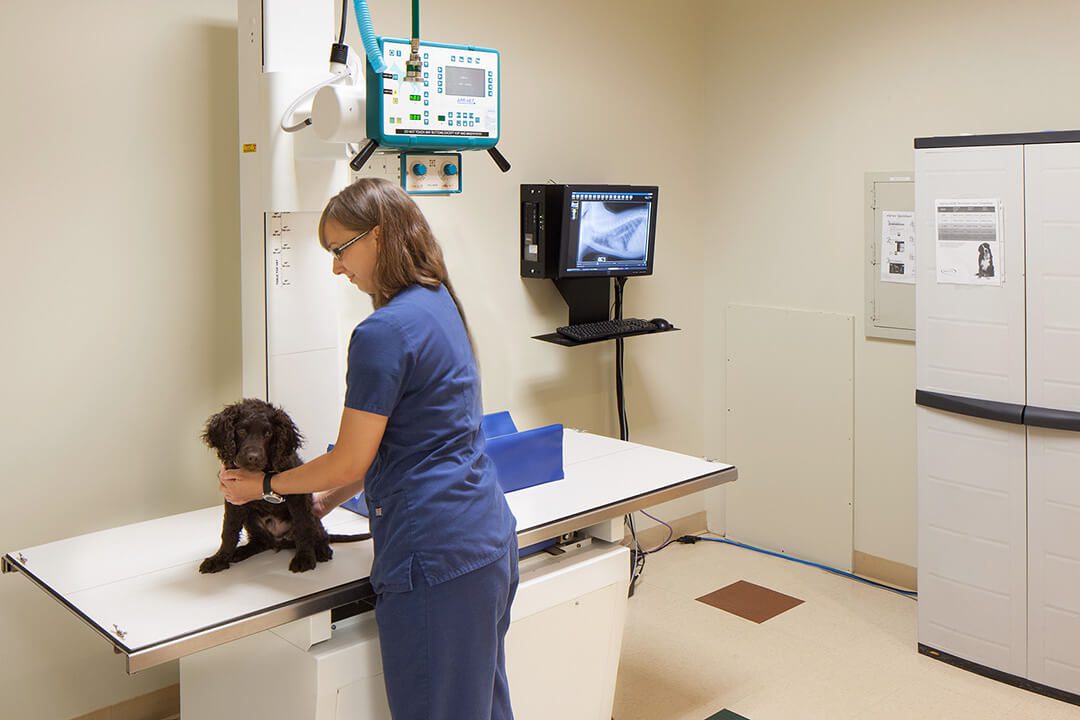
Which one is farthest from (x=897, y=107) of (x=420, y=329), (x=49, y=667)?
(x=49, y=667)

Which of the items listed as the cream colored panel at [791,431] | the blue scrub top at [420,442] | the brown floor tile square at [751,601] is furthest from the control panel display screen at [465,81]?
the brown floor tile square at [751,601]

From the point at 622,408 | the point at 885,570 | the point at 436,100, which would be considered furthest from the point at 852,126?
the point at 436,100

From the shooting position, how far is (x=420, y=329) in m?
1.96

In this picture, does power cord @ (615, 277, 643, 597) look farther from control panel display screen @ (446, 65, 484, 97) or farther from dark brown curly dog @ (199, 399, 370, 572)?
dark brown curly dog @ (199, 399, 370, 572)

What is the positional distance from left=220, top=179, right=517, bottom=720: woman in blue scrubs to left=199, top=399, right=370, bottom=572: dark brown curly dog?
0.06 m

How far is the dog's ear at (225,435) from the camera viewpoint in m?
2.10

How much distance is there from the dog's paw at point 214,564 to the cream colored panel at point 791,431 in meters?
2.81

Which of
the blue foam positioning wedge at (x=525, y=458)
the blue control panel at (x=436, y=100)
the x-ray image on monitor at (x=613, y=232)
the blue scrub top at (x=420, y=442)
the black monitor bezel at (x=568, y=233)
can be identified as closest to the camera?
the blue scrub top at (x=420, y=442)

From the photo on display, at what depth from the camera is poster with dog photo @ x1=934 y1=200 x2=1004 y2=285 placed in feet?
10.3

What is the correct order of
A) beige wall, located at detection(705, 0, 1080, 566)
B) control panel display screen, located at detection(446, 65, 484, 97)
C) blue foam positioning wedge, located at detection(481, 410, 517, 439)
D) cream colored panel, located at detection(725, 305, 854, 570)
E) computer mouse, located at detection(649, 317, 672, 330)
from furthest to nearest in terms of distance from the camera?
cream colored panel, located at detection(725, 305, 854, 570)
computer mouse, located at detection(649, 317, 672, 330)
beige wall, located at detection(705, 0, 1080, 566)
blue foam positioning wedge, located at detection(481, 410, 517, 439)
control panel display screen, located at detection(446, 65, 484, 97)

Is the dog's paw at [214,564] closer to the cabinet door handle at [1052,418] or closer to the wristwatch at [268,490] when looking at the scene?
the wristwatch at [268,490]

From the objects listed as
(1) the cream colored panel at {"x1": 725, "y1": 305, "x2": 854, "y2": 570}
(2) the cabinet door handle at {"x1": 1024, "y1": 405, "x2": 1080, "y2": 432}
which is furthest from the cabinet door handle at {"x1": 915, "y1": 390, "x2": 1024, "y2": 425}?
(1) the cream colored panel at {"x1": 725, "y1": 305, "x2": 854, "y2": 570}

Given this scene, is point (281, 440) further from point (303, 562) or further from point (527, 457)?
point (527, 457)

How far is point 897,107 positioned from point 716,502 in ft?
6.37
